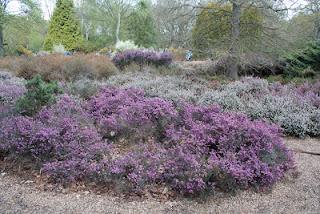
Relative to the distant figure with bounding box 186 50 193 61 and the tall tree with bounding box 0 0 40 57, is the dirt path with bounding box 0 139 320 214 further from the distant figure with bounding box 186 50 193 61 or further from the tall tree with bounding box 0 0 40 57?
the tall tree with bounding box 0 0 40 57

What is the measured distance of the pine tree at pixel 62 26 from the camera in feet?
68.3

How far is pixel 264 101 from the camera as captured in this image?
571 cm

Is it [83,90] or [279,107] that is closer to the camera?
[279,107]

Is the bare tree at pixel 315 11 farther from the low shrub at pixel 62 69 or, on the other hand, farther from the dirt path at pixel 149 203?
the dirt path at pixel 149 203

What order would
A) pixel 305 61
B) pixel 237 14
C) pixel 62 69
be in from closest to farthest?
pixel 62 69 → pixel 237 14 → pixel 305 61

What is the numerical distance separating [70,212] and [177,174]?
1.03 metres

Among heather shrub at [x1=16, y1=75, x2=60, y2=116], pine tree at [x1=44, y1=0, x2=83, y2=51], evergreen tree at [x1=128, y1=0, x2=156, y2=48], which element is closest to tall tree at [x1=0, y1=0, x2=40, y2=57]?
pine tree at [x1=44, y1=0, x2=83, y2=51]

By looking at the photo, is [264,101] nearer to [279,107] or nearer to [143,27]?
[279,107]

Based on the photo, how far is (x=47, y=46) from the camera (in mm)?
21156

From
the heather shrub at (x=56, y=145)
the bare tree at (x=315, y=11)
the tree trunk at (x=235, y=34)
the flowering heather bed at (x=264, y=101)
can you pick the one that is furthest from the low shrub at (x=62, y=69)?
the bare tree at (x=315, y=11)

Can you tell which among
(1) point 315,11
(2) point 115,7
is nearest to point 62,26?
(2) point 115,7

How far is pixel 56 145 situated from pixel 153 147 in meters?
1.10

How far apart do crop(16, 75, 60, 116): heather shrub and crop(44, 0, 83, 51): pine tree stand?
17341 millimetres

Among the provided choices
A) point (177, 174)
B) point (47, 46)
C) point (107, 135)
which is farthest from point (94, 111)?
point (47, 46)
